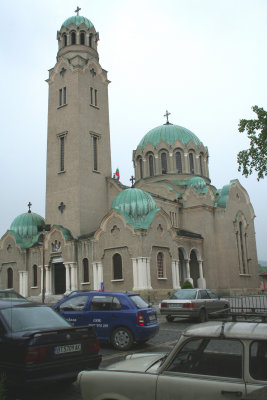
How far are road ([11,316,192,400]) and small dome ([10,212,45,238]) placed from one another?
20.9 metres

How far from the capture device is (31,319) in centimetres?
707

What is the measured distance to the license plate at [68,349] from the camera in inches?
257

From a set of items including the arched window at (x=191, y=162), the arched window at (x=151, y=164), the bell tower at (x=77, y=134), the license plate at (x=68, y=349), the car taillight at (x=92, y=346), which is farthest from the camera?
the arched window at (x=151, y=164)

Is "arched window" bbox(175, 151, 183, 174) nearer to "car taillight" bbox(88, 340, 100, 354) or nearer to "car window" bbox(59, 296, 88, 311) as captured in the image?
"car window" bbox(59, 296, 88, 311)

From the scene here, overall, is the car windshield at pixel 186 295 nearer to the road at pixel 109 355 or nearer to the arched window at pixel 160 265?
the road at pixel 109 355

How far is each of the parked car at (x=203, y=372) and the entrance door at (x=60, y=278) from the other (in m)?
28.0

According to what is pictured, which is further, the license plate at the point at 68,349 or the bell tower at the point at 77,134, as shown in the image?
the bell tower at the point at 77,134

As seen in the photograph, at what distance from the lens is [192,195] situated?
3766cm

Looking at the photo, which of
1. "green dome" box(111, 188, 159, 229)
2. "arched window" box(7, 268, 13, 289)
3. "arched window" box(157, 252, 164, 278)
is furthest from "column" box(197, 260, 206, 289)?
"arched window" box(7, 268, 13, 289)

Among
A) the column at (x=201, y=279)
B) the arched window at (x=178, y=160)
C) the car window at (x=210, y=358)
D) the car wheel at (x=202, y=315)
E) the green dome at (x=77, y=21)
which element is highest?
the green dome at (x=77, y=21)

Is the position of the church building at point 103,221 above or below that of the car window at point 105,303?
above

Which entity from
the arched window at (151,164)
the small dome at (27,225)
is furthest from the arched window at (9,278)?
the arched window at (151,164)

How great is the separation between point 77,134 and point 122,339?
24.9m

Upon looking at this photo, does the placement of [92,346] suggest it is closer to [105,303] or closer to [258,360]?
[258,360]
